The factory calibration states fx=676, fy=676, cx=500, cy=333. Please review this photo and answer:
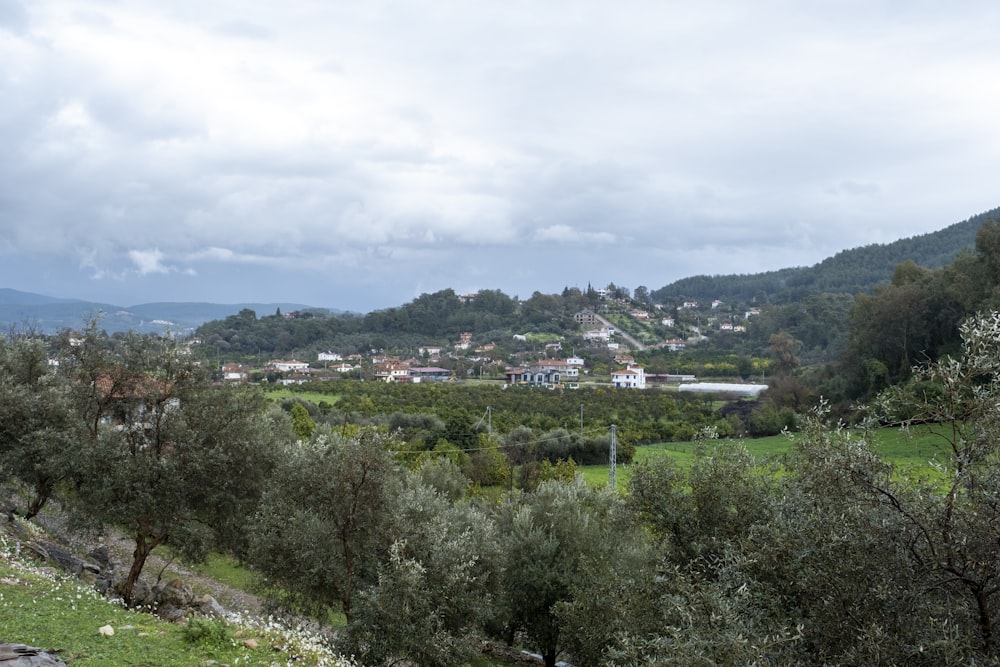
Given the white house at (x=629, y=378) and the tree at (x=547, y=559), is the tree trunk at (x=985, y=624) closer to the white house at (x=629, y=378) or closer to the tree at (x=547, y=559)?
the tree at (x=547, y=559)

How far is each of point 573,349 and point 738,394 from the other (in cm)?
6799

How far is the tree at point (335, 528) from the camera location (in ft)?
52.6

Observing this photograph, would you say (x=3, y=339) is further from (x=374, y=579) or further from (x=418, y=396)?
(x=418, y=396)

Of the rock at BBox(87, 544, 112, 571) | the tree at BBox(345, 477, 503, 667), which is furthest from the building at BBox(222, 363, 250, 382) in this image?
the tree at BBox(345, 477, 503, 667)

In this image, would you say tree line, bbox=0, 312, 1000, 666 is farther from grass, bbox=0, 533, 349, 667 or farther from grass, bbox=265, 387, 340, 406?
grass, bbox=265, 387, 340, 406

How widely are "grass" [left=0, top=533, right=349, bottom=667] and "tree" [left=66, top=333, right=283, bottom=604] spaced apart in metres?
2.82

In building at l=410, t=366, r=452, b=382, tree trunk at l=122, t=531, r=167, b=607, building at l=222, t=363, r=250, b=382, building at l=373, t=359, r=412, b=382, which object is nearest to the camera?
tree trunk at l=122, t=531, r=167, b=607

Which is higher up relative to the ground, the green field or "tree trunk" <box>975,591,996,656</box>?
"tree trunk" <box>975,591,996,656</box>

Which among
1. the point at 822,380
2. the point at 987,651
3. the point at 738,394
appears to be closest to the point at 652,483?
the point at 987,651

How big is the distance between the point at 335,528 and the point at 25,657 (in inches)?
293

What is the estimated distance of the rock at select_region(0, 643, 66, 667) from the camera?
9102 mm

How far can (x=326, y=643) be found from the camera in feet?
46.6

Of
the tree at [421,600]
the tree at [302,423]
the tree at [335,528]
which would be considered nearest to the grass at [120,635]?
the tree at [421,600]

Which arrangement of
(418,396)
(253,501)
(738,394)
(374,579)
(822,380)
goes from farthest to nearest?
1. (738,394)
2. (418,396)
3. (822,380)
4. (253,501)
5. (374,579)
